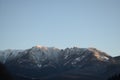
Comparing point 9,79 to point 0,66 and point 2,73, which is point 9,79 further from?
point 0,66

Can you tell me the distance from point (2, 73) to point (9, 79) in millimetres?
6943

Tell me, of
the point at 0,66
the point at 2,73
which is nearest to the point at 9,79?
the point at 2,73

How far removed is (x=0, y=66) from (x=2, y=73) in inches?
423

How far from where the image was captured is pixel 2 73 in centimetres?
12162

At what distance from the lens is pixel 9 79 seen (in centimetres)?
11619

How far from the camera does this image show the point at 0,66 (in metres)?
132

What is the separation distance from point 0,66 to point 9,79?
17439 millimetres

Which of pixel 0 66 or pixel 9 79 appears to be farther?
pixel 0 66

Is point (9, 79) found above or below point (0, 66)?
below

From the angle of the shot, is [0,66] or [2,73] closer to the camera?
[2,73]
